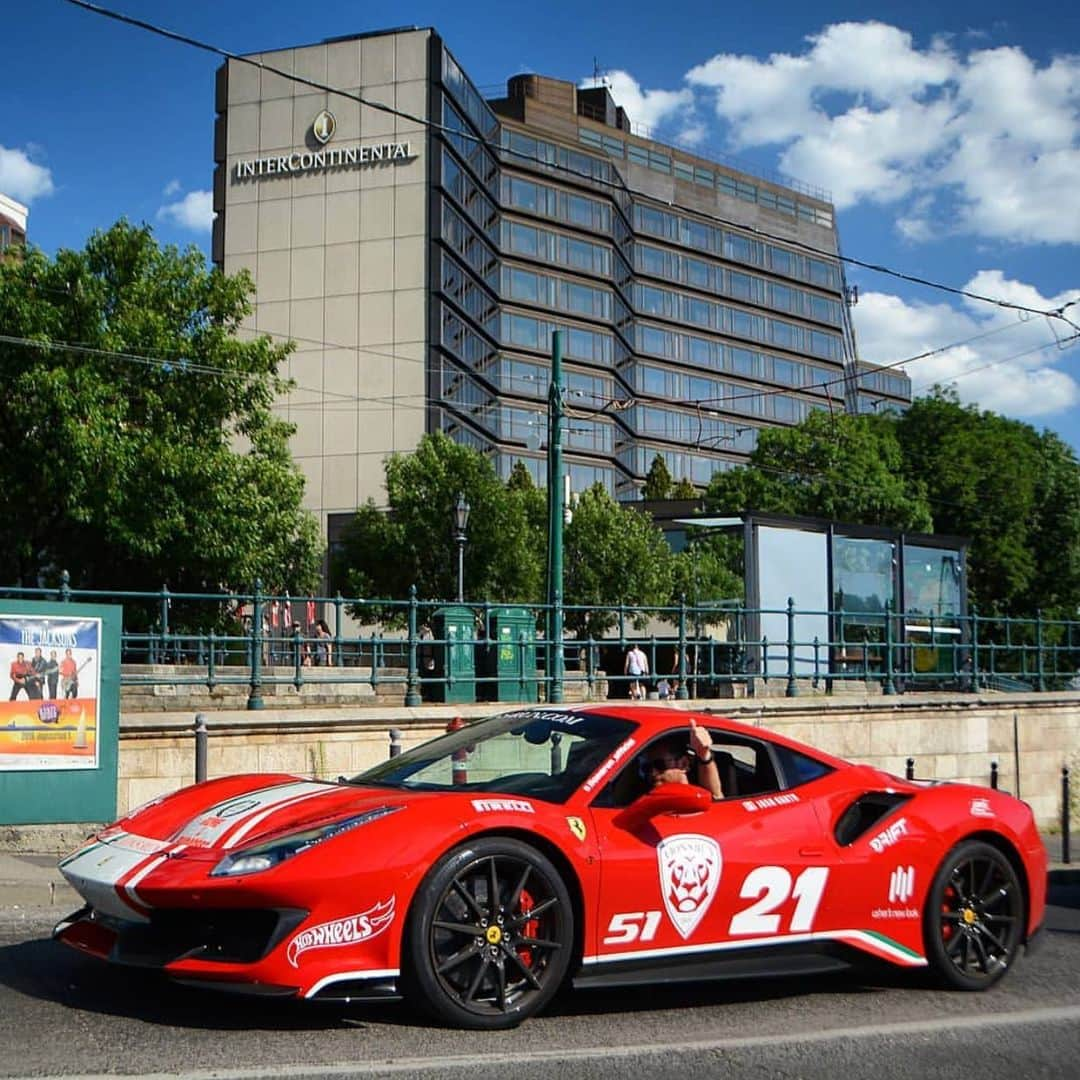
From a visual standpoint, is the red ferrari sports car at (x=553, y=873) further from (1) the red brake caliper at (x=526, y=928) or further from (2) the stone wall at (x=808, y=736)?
(2) the stone wall at (x=808, y=736)

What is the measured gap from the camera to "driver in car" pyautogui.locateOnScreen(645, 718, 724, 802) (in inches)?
246

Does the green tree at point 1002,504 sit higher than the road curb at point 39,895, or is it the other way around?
the green tree at point 1002,504

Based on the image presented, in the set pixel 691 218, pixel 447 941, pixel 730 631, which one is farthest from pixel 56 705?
pixel 691 218

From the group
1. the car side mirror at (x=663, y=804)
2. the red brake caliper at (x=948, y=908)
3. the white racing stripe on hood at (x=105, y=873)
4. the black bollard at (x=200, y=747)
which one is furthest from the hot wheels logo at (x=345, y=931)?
the black bollard at (x=200, y=747)

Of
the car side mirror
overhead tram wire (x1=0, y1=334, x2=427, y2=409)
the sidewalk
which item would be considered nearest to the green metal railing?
the sidewalk

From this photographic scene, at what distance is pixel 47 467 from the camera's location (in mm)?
25969

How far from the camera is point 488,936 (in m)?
5.42

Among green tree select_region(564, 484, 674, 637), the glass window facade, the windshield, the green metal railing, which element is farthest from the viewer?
the glass window facade

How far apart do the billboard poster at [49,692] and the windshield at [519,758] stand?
479cm

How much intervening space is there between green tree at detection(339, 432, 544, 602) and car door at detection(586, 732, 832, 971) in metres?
36.1

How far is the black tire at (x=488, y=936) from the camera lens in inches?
208

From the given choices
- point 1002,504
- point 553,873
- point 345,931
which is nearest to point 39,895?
point 345,931

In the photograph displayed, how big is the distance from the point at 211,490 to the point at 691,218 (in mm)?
64325

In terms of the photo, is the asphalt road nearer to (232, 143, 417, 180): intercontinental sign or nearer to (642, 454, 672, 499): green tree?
(232, 143, 417, 180): intercontinental sign
